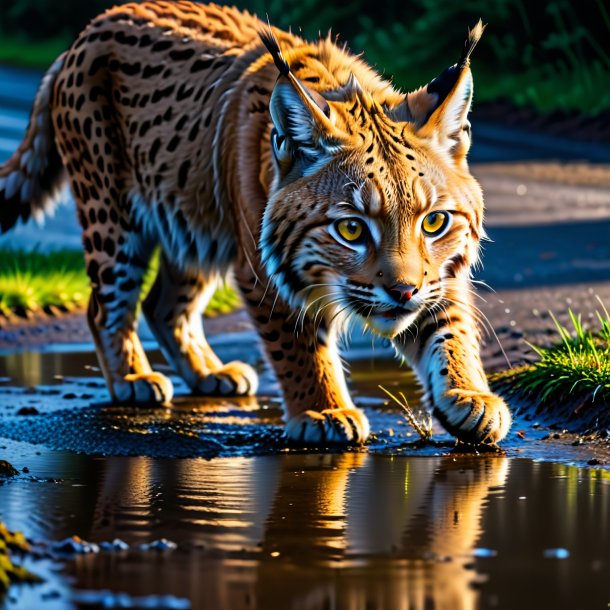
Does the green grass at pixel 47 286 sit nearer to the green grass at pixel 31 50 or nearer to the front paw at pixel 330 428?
the front paw at pixel 330 428

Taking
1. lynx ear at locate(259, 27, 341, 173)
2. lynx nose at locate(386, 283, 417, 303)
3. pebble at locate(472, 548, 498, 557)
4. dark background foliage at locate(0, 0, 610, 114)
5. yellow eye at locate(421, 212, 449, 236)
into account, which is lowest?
pebble at locate(472, 548, 498, 557)

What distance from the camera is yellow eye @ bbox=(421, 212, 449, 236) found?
607 centimetres

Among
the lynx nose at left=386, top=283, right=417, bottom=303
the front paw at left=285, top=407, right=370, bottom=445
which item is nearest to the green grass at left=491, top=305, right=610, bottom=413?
the front paw at left=285, top=407, right=370, bottom=445

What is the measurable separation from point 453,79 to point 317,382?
1.41 m

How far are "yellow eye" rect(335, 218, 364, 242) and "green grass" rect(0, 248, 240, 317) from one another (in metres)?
3.82

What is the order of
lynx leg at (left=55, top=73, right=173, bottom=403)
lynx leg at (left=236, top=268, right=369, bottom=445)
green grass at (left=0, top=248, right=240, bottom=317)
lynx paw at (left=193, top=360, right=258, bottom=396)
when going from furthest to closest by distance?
green grass at (left=0, top=248, right=240, bottom=317) < lynx paw at (left=193, top=360, right=258, bottom=396) < lynx leg at (left=55, top=73, right=173, bottom=403) < lynx leg at (left=236, top=268, right=369, bottom=445)

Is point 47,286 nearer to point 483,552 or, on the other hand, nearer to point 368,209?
point 368,209

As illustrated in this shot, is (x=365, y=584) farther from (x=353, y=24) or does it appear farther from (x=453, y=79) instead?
(x=353, y=24)

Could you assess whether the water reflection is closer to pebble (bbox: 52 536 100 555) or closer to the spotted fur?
pebble (bbox: 52 536 100 555)

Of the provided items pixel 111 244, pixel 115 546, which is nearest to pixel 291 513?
pixel 115 546

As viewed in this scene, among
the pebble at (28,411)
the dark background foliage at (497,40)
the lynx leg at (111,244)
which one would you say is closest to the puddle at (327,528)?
the pebble at (28,411)

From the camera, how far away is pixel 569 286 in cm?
1003

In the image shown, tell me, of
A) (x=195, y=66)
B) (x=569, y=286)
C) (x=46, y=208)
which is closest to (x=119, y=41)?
(x=195, y=66)

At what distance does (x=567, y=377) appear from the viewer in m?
6.98
